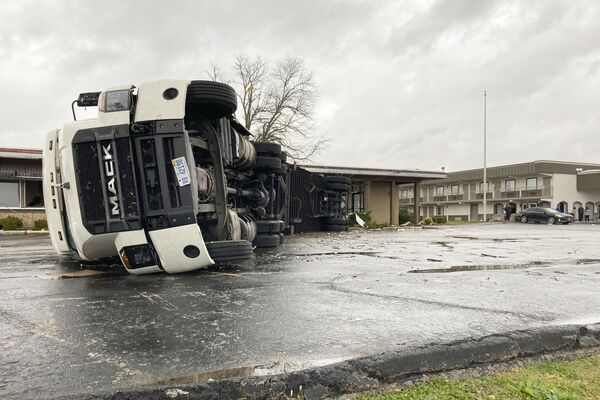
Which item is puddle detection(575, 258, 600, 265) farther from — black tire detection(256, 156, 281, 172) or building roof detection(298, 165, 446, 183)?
building roof detection(298, 165, 446, 183)

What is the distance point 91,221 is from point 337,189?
433 inches

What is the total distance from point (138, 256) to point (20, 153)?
22846mm

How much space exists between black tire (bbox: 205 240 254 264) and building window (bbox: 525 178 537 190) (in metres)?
62.3

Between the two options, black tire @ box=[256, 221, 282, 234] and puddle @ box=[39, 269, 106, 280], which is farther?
black tire @ box=[256, 221, 282, 234]

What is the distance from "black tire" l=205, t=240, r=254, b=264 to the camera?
4.98 meters

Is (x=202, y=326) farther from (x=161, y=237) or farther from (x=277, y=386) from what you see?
(x=161, y=237)

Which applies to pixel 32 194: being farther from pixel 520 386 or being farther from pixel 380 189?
pixel 520 386

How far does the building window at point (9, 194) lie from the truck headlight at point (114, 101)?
2368cm

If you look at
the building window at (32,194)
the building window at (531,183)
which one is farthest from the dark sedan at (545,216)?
the building window at (32,194)

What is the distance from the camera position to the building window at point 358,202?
89.9 ft

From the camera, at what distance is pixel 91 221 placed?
Result: 443 centimetres

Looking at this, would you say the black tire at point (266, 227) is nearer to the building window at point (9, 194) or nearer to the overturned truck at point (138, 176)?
the overturned truck at point (138, 176)

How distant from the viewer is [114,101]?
4.48m

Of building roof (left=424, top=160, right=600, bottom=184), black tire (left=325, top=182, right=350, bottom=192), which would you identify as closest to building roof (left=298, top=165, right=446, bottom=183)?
black tire (left=325, top=182, right=350, bottom=192)
